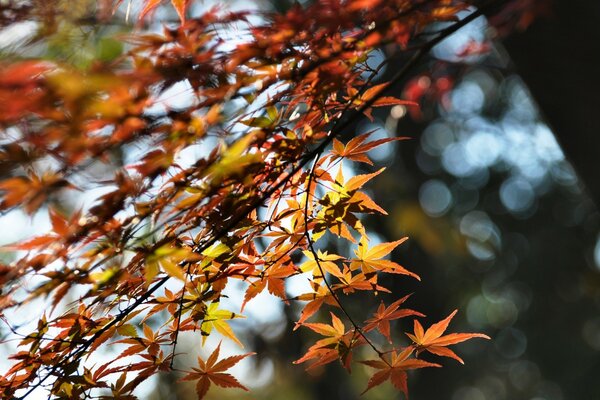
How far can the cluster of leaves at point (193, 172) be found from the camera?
59 cm

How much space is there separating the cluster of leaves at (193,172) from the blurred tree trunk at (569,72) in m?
0.61

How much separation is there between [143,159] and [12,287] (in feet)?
0.85

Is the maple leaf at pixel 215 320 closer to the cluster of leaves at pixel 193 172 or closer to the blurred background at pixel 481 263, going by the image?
the cluster of leaves at pixel 193 172

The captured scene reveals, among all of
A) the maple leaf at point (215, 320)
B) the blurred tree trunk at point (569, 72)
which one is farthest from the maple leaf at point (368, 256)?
the blurred tree trunk at point (569, 72)

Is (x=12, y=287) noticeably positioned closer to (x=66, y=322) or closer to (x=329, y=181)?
(x=66, y=322)

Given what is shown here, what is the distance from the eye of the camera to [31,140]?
57 centimetres

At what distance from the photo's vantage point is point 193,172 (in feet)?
2.28

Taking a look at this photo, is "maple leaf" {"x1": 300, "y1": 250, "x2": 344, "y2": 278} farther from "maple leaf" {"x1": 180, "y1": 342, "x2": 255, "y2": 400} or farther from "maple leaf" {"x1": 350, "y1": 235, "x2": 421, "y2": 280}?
"maple leaf" {"x1": 180, "y1": 342, "x2": 255, "y2": 400}

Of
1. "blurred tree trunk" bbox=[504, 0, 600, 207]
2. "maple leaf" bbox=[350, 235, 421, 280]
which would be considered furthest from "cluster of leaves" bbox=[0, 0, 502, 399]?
"blurred tree trunk" bbox=[504, 0, 600, 207]

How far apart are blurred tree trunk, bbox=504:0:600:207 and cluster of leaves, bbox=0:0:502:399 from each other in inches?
23.9

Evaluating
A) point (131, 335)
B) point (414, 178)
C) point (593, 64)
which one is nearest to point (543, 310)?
point (414, 178)

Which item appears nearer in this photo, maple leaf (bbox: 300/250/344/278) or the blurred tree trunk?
maple leaf (bbox: 300/250/344/278)

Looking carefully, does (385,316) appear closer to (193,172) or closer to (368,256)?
(368,256)

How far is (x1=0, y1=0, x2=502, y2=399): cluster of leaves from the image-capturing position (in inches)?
23.4
